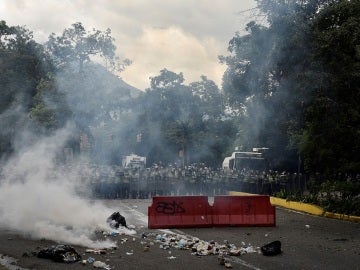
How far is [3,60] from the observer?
32719 millimetres

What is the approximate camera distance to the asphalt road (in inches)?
320

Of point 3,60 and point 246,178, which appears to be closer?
point 246,178

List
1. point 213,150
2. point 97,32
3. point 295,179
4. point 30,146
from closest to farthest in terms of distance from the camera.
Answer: point 30,146 → point 97,32 → point 295,179 → point 213,150

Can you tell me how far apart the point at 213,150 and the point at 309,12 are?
21042mm

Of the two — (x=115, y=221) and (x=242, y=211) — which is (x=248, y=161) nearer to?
(x=242, y=211)

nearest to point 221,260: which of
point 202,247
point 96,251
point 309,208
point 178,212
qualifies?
point 202,247

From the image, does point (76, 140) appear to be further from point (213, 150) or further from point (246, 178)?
point (213, 150)

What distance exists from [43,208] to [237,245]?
15.2 feet

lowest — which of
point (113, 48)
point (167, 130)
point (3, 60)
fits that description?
point (167, 130)

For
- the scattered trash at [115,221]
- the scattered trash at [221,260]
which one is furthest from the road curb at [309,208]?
the scattered trash at [221,260]

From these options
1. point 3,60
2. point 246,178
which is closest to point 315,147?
point 246,178

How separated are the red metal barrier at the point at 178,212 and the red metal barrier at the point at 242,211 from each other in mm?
303

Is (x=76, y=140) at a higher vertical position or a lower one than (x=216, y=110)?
lower

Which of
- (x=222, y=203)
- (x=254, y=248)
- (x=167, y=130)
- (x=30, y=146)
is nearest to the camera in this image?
(x=254, y=248)
